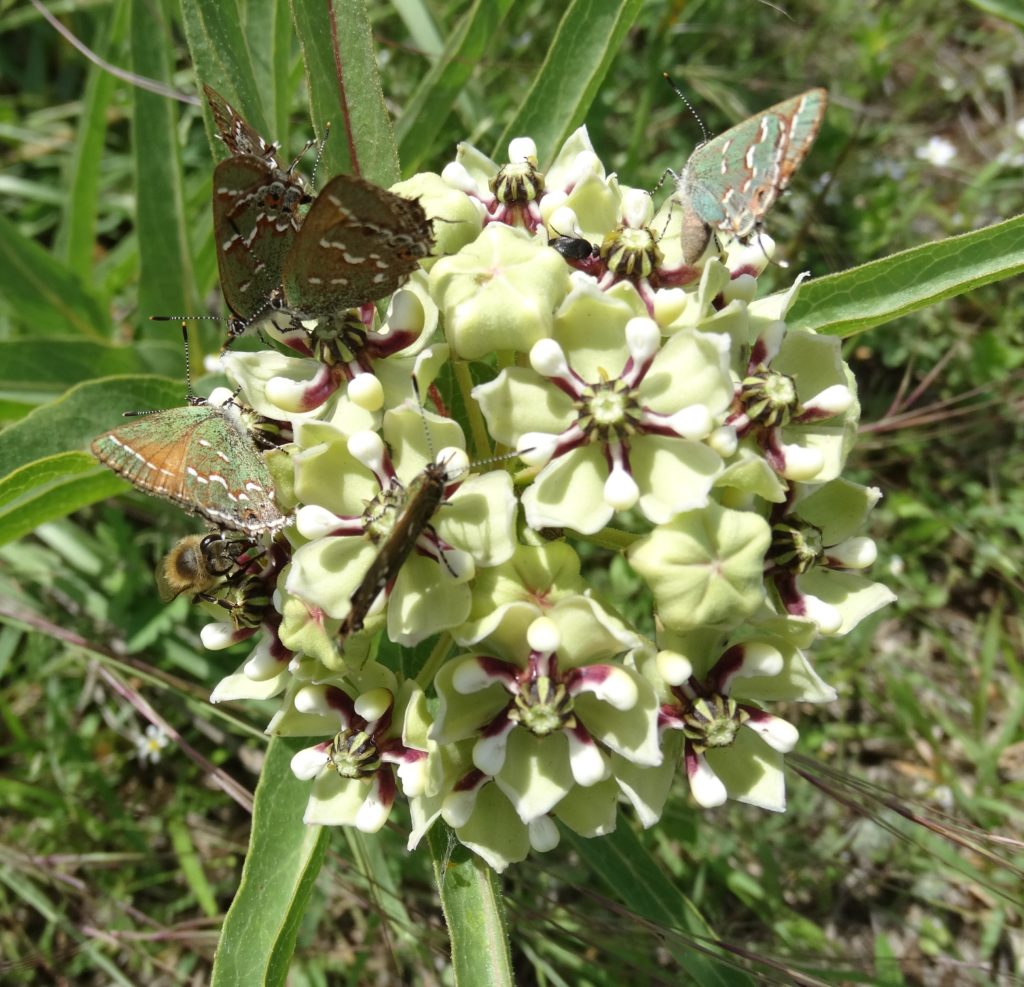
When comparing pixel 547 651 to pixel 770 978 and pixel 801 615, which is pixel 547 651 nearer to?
pixel 801 615

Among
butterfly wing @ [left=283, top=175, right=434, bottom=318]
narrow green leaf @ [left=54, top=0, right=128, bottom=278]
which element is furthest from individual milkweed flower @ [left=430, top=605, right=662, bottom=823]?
narrow green leaf @ [left=54, top=0, right=128, bottom=278]

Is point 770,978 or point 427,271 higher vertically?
point 427,271

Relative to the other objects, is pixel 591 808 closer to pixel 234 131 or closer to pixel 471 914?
pixel 471 914

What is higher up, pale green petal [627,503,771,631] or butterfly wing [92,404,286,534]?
butterfly wing [92,404,286,534]

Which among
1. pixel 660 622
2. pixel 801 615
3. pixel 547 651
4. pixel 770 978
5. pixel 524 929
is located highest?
pixel 547 651

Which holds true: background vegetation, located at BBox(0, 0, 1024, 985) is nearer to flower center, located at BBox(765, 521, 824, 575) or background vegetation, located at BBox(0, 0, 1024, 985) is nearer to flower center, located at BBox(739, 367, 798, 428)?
flower center, located at BBox(765, 521, 824, 575)

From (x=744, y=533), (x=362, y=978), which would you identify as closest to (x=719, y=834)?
(x=362, y=978)

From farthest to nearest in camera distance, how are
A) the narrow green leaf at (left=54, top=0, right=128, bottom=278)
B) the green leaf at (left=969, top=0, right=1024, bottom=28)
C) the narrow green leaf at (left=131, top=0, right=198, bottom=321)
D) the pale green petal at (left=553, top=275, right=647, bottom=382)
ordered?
the narrow green leaf at (left=54, top=0, right=128, bottom=278) → the narrow green leaf at (left=131, top=0, right=198, bottom=321) → the green leaf at (left=969, top=0, right=1024, bottom=28) → the pale green petal at (left=553, top=275, right=647, bottom=382)

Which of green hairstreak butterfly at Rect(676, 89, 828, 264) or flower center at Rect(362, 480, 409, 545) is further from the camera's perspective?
green hairstreak butterfly at Rect(676, 89, 828, 264)
